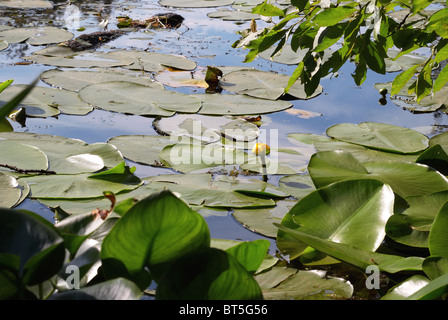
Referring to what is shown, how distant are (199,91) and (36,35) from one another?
4.40 ft

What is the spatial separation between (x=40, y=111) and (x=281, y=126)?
0.89 metres

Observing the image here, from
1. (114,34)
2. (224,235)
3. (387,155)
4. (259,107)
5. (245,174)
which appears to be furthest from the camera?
(114,34)

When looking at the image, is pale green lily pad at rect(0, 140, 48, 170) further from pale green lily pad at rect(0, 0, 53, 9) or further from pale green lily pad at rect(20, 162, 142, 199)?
pale green lily pad at rect(0, 0, 53, 9)

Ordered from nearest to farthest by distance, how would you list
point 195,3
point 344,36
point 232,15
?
point 344,36 < point 232,15 < point 195,3

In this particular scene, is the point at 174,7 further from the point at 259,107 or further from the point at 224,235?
the point at 224,235

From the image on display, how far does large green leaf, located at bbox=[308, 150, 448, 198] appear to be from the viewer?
3.88 feet

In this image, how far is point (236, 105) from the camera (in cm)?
199

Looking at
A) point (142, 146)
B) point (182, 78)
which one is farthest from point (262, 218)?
point (182, 78)

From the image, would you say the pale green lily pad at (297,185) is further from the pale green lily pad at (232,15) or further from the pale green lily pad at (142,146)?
the pale green lily pad at (232,15)

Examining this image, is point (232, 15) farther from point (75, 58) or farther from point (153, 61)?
point (75, 58)

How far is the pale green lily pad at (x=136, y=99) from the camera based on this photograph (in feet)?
6.21
